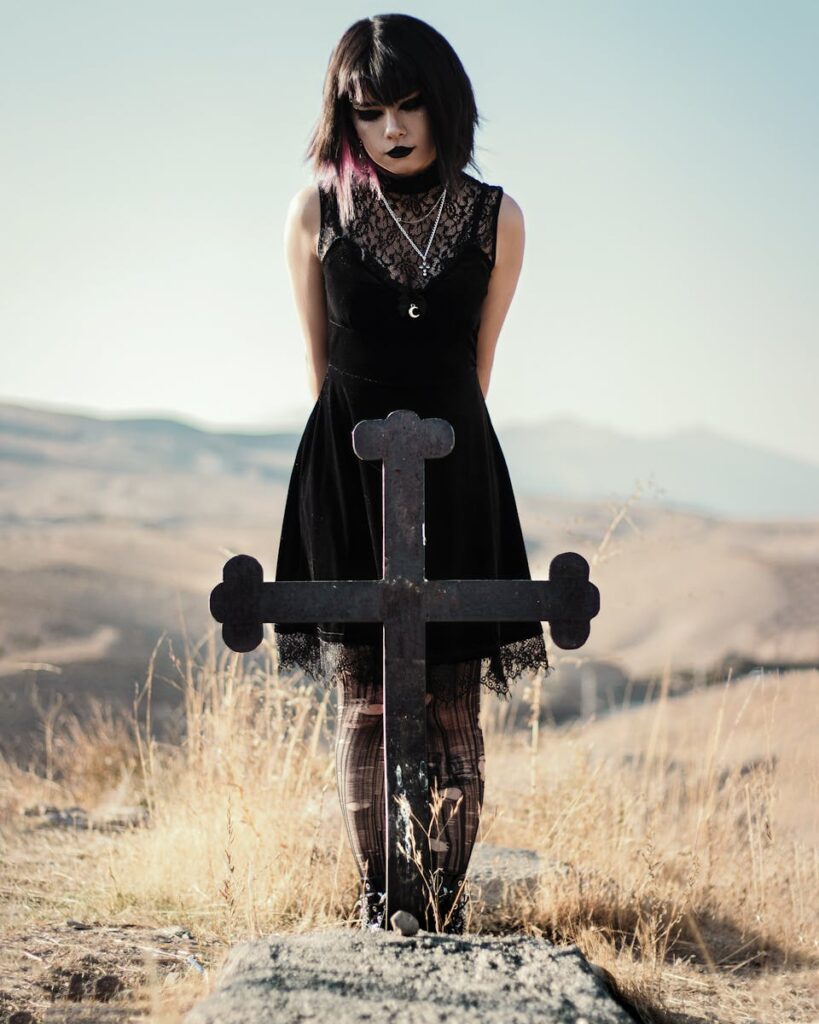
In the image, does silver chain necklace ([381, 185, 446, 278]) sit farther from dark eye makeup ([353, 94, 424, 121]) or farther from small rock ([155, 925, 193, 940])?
small rock ([155, 925, 193, 940])

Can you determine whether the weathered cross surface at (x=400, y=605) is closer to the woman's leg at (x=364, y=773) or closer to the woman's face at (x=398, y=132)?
the woman's leg at (x=364, y=773)

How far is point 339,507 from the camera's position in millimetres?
2652

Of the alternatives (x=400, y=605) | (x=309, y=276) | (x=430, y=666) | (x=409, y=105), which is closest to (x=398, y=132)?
(x=409, y=105)

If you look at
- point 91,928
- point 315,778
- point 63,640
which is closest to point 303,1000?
point 91,928

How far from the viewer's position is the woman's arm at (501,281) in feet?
8.72

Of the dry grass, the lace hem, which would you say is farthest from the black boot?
the lace hem

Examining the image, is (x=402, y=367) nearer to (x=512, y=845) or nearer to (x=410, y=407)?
(x=410, y=407)

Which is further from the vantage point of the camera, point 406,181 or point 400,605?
point 406,181

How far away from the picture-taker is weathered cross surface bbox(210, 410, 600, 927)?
2.39 m

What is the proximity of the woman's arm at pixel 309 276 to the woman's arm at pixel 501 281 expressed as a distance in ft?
1.22

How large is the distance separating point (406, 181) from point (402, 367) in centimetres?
42

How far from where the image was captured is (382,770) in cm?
264

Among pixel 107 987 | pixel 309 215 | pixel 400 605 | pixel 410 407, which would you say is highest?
pixel 309 215

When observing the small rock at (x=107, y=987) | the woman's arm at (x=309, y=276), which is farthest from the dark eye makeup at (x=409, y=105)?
the small rock at (x=107, y=987)
